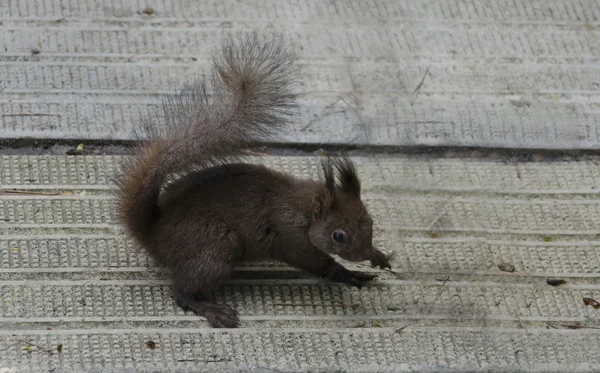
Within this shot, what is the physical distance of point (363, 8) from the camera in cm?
373

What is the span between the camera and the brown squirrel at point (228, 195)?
96.0 inches

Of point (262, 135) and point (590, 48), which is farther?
point (590, 48)

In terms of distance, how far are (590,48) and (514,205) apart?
0.95 meters

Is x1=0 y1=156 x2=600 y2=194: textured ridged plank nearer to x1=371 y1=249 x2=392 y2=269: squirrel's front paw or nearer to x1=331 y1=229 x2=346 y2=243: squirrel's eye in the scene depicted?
x1=371 y1=249 x2=392 y2=269: squirrel's front paw

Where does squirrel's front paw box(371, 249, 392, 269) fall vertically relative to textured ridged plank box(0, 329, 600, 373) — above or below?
above

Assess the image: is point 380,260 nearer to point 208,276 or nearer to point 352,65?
point 208,276

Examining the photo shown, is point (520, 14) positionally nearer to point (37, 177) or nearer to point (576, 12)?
point (576, 12)

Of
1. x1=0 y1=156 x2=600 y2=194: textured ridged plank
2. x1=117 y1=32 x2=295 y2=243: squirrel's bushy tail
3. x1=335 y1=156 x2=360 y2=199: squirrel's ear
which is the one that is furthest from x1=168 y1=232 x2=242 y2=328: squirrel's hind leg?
x1=0 y1=156 x2=600 y2=194: textured ridged plank

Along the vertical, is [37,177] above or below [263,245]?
below

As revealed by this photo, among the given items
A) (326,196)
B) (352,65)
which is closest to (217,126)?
(326,196)

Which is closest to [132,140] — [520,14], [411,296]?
[411,296]

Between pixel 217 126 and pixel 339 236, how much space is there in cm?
43

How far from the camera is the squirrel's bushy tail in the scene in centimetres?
243

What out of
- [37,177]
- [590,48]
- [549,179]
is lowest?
[37,177]
